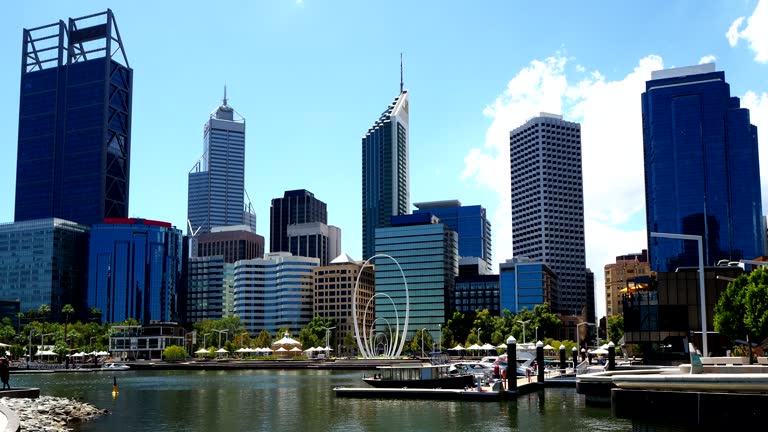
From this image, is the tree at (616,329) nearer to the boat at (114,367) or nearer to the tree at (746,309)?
the tree at (746,309)

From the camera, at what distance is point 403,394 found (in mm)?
72250

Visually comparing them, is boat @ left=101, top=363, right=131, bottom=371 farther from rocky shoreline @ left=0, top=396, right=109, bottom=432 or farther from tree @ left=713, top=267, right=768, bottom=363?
tree @ left=713, top=267, right=768, bottom=363

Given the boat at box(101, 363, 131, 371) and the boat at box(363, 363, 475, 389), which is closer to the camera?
the boat at box(363, 363, 475, 389)

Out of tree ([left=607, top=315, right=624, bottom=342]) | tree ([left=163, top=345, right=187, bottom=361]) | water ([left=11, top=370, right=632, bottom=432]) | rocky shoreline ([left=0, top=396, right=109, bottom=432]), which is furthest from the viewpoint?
tree ([left=163, top=345, right=187, bottom=361])

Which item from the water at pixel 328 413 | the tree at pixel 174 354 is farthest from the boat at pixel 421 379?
the tree at pixel 174 354

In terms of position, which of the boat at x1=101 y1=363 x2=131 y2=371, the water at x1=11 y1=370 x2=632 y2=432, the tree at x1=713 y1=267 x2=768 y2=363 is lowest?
the boat at x1=101 y1=363 x2=131 y2=371

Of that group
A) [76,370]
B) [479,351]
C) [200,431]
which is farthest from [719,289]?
[76,370]

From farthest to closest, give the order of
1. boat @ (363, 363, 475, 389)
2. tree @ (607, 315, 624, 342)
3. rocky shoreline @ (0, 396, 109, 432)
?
tree @ (607, 315, 624, 342) → boat @ (363, 363, 475, 389) → rocky shoreline @ (0, 396, 109, 432)

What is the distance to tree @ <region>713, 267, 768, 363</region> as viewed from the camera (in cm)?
6406

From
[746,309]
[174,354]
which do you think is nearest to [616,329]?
[174,354]

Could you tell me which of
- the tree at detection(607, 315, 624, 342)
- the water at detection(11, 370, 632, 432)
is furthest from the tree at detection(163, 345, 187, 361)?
the water at detection(11, 370, 632, 432)

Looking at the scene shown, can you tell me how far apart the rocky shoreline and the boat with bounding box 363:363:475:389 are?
2694cm

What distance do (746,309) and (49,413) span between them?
56.3 m

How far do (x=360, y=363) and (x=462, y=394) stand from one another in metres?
81.3
